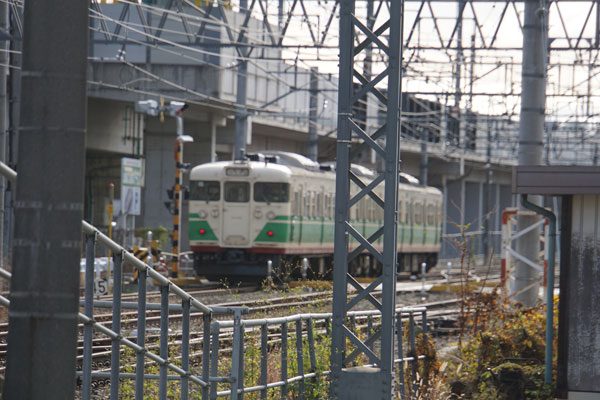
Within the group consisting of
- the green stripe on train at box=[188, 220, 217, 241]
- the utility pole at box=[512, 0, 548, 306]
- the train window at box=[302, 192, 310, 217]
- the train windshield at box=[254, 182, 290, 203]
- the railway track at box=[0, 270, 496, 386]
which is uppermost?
the utility pole at box=[512, 0, 548, 306]

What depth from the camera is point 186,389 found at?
7.43 m

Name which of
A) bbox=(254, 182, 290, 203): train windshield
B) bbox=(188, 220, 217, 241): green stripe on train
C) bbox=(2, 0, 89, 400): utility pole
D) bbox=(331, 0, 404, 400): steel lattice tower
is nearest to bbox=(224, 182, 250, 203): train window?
bbox=(254, 182, 290, 203): train windshield

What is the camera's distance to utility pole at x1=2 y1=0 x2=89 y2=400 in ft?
13.6

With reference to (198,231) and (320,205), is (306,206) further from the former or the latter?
(198,231)

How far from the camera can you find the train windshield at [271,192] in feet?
88.3

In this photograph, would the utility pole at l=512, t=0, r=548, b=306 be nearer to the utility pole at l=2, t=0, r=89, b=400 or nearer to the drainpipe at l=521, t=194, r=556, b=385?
the drainpipe at l=521, t=194, r=556, b=385

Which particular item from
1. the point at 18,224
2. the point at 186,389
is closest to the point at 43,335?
the point at 18,224

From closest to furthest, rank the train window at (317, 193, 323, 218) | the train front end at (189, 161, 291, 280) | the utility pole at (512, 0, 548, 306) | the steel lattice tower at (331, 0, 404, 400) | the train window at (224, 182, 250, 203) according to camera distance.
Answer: the steel lattice tower at (331, 0, 404, 400), the utility pole at (512, 0, 548, 306), the train front end at (189, 161, 291, 280), the train window at (224, 182, 250, 203), the train window at (317, 193, 323, 218)

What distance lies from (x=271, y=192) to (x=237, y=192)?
3.01 ft

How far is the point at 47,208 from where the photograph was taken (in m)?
4.14

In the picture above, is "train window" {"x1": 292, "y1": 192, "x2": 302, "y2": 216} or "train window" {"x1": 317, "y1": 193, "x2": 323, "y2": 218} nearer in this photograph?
"train window" {"x1": 292, "y1": 192, "x2": 302, "y2": 216}

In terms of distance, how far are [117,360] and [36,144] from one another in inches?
99.3

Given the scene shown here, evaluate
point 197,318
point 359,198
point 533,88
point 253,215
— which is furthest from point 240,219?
point 359,198

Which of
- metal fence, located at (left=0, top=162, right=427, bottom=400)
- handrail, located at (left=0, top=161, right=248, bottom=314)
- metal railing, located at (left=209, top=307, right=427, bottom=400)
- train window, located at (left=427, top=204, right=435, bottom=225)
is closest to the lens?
handrail, located at (left=0, top=161, right=248, bottom=314)
